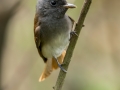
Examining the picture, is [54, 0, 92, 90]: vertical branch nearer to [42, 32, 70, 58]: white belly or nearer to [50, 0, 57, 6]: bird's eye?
[42, 32, 70, 58]: white belly

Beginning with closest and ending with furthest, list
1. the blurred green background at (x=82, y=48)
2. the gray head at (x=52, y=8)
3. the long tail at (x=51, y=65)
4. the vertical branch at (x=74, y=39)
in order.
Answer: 1. the vertical branch at (x=74, y=39)
2. the gray head at (x=52, y=8)
3. the long tail at (x=51, y=65)
4. the blurred green background at (x=82, y=48)

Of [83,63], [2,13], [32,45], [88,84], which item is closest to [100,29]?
[83,63]

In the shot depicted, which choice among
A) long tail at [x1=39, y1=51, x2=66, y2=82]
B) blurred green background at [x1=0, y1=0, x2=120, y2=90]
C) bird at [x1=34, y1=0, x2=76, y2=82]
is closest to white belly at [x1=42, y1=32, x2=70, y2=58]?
bird at [x1=34, y1=0, x2=76, y2=82]

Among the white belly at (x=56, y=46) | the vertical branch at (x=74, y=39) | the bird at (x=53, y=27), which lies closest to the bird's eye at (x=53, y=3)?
the bird at (x=53, y=27)

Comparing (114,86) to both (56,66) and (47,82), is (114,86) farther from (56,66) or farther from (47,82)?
(47,82)

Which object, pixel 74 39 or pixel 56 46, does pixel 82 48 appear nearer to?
pixel 56 46

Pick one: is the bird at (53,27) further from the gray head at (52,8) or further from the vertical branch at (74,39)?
the vertical branch at (74,39)

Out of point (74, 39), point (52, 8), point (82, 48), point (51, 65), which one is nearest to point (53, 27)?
point (52, 8)
